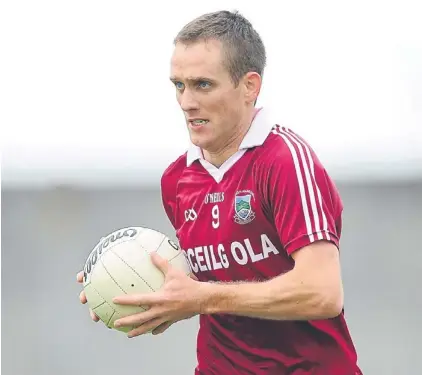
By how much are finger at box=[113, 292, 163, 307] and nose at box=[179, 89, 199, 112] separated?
0.81 metres

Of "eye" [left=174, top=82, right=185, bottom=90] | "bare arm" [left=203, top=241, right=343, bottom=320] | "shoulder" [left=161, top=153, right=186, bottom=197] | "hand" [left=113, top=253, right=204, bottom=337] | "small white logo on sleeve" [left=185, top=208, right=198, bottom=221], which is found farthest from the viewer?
"shoulder" [left=161, top=153, right=186, bottom=197]

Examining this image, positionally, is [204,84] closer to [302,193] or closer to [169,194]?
[302,193]

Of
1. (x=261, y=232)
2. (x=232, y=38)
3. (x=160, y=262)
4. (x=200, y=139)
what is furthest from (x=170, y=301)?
(x=232, y=38)

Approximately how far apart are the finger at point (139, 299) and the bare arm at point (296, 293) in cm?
19

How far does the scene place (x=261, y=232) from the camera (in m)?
4.68

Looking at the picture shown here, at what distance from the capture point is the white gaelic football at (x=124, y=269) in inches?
185

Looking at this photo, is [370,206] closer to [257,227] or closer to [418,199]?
[418,199]

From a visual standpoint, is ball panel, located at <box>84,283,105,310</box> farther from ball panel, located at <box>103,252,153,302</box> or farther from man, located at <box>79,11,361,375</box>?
man, located at <box>79,11,361,375</box>

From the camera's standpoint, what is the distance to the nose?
4.71 metres

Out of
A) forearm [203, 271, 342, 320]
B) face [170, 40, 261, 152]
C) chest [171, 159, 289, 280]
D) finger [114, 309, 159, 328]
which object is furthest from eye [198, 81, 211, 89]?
finger [114, 309, 159, 328]

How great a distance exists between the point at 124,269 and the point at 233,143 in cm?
72

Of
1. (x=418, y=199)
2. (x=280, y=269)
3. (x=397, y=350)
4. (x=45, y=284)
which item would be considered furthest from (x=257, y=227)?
(x=418, y=199)

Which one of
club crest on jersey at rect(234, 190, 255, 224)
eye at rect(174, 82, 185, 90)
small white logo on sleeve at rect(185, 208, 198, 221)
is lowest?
small white logo on sleeve at rect(185, 208, 198, 221)

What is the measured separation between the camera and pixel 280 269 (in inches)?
186
